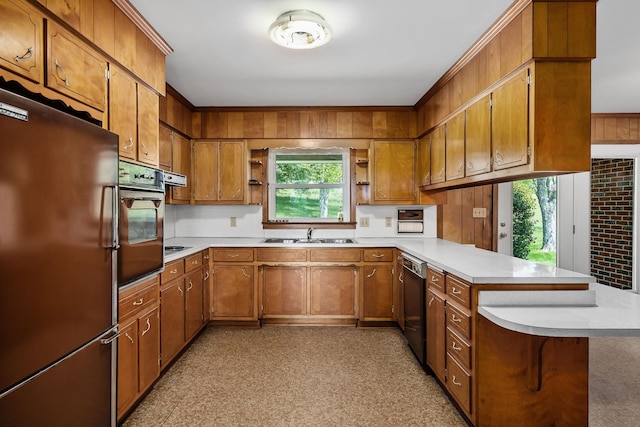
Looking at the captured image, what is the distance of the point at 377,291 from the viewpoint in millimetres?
3559

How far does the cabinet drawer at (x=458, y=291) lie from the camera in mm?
1916

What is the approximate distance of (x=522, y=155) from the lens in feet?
6.45

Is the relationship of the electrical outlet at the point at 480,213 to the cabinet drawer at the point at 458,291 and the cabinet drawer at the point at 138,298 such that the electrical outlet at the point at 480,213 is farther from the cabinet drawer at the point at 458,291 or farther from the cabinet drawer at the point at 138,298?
the cabinet drawer at the point at 138,298

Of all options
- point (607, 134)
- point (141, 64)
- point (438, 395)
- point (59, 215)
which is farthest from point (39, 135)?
point (607, 134)

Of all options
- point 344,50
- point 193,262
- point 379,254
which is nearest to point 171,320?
point 193,262

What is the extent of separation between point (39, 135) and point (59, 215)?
28 centimetres

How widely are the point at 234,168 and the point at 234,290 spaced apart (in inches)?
53.8

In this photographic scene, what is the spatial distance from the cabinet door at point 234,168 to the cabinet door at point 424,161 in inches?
78.8

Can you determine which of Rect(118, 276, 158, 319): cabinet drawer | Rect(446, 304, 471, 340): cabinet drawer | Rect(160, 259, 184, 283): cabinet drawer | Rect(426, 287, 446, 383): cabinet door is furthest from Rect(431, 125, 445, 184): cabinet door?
Rect(118, 276, 158, 319): cabinet drawer

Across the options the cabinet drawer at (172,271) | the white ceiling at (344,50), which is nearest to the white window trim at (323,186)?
the white ceiling at (344,50)

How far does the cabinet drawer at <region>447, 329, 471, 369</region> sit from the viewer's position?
6.31ft

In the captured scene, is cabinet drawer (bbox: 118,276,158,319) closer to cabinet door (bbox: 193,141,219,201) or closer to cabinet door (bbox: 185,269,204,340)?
cabinet door (bbox: 185,269,204,340)

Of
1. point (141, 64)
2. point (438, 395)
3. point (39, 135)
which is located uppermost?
point (141, 64)

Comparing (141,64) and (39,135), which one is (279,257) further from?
(39,135)
